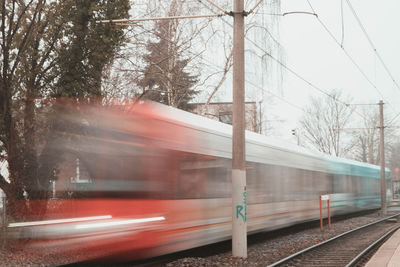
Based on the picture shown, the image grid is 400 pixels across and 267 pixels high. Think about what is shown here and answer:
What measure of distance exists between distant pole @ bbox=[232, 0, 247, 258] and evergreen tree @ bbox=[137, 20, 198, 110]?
28.2 ft

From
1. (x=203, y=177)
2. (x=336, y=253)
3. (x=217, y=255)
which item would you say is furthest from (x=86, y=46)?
(x=336, y=253)

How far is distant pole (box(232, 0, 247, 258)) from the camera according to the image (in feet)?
34.5

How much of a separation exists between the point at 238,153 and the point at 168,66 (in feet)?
38.8

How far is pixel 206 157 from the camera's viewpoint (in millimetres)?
10414

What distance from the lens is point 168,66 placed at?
21.8m

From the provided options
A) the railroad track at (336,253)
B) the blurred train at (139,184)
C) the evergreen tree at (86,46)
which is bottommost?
the railroad track at (336,253)

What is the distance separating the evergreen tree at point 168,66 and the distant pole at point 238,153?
8597 mm

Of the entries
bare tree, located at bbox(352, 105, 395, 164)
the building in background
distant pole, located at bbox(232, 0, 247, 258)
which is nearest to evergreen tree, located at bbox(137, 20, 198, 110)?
the building in background

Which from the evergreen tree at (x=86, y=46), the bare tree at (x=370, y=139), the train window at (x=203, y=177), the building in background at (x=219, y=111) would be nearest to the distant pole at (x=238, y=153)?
the train window at (x=203, y=177)

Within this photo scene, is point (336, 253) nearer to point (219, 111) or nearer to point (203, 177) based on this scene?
point (203, 177)

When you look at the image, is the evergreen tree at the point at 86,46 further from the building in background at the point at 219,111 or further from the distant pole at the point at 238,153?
the distant pole at the point at 238,153

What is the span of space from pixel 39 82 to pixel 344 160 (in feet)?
50.1

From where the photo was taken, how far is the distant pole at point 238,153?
1052 cm

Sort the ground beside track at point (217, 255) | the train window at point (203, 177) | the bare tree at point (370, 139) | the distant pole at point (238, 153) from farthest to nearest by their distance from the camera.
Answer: the bare tree at point (370, 139), the distant pole at point (238, 153), the ground beside track at point (217, 255), the train window at point (203, 177)
